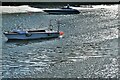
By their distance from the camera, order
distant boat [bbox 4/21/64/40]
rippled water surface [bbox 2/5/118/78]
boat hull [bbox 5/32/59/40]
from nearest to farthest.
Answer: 1. rippled water surface [bbox 2/5/118/78]
2. boat hull [bbox 5/32/59/40]
3. distant boat [bbox 4/21/64/40]

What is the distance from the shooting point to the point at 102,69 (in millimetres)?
41031

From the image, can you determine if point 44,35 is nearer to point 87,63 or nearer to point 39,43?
point 39,43

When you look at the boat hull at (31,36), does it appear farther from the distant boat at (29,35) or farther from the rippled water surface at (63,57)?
the rippled water surface at (63,57)

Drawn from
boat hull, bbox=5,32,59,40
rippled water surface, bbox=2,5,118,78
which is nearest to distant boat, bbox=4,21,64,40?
boat hull, bbox=5,32,59,40

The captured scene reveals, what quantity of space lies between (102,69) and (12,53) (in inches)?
674

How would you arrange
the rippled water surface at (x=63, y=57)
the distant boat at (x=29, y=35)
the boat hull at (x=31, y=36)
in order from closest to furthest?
the rippled water surface at (x=63, y=57) → the boat hull at (x=31, y=36) → the distant boat at (x=29, y=35)

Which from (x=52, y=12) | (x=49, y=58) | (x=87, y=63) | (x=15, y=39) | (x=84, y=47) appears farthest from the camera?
(x=52, y=12)

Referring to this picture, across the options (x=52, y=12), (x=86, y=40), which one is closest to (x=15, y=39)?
(x=86, y=40)

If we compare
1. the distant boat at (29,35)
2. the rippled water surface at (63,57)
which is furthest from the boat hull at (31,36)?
the rippled water surface at (63,57)

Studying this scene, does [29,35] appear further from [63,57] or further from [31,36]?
[63,57]

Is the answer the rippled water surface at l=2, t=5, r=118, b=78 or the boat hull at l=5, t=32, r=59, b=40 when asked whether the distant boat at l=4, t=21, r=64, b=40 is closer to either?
the boat hull at l=5, t=32, r=59, b=40

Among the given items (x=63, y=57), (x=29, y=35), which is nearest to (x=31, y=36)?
(x=29, y=35)

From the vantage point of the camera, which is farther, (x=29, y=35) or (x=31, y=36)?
(x=29, y=35)

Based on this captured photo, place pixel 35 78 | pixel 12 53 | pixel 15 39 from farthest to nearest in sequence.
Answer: pixel 15 39 → pixel 12 53 → pixel 35 78
